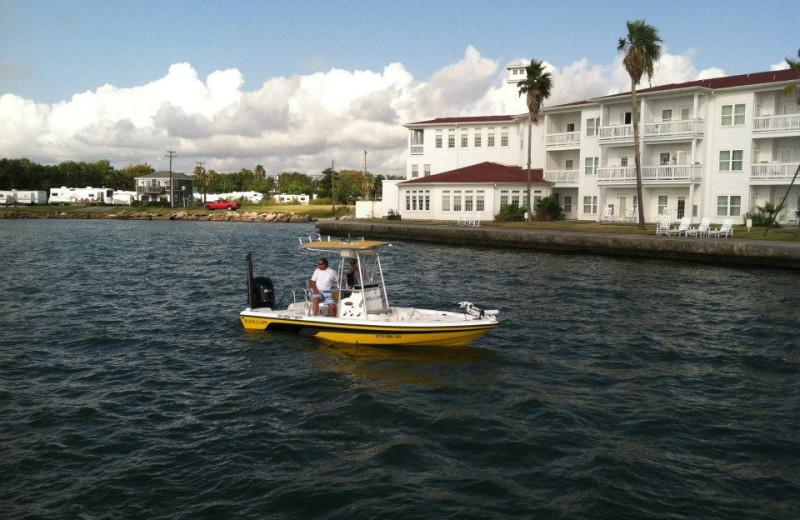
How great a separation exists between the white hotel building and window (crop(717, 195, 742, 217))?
7 cm

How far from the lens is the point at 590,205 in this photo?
194ft

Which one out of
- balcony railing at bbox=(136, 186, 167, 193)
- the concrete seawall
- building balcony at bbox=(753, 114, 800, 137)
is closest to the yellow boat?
the concrete seawall

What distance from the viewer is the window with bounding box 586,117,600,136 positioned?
58.0 meters

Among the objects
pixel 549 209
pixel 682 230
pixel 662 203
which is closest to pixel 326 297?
pixel 682 230

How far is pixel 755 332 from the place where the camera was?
2002 cm

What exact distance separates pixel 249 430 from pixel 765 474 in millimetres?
8499

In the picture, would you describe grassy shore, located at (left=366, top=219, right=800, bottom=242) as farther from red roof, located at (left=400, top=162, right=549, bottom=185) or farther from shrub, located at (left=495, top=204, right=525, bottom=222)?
red roof, located at (left=400, top=162, right=549, bottom=185)

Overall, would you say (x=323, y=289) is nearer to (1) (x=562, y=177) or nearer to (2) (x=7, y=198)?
(1) (x=562, y=177)

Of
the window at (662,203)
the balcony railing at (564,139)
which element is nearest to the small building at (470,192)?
the balcony railing at (564,139)

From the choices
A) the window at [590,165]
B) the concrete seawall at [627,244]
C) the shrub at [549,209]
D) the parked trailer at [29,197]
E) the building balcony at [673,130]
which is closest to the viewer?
the concrete seawall at [627,244]

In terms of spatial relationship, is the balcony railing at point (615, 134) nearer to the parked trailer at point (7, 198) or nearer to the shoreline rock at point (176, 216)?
the shoreline rock at point (176, 216)

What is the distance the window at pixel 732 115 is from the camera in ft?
159

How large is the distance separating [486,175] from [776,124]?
998 inches

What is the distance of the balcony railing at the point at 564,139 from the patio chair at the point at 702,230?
20.8m
